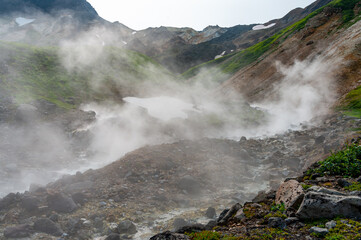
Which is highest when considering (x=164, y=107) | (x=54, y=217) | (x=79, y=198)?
(x=164, y=107)

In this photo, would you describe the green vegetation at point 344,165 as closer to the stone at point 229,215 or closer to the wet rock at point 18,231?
the stone at point 229,215

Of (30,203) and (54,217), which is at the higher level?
(30,203)

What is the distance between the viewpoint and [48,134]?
91.3 feet

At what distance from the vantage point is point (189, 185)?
17297 millimetres

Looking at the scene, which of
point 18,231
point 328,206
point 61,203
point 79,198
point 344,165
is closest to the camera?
point 328,206

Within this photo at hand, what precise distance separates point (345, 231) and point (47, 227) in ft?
41.7

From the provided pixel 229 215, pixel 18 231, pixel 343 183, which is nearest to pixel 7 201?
pixel 18 231

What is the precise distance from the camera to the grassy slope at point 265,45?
181 feet

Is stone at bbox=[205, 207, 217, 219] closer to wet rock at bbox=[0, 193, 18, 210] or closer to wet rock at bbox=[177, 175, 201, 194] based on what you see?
wet rock at bbox=[177, 175, 201, 194]

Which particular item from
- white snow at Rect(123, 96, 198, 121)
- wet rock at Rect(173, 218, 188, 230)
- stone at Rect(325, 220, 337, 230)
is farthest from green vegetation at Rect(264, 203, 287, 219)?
white snow at Rect(123, 96, 198, 121)

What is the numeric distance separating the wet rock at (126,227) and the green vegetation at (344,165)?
8.99 m

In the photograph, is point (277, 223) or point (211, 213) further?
point (211, 213)

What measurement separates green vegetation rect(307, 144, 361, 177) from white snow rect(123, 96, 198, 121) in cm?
2547

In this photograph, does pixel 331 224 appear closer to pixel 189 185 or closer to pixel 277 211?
pixel 277 211
